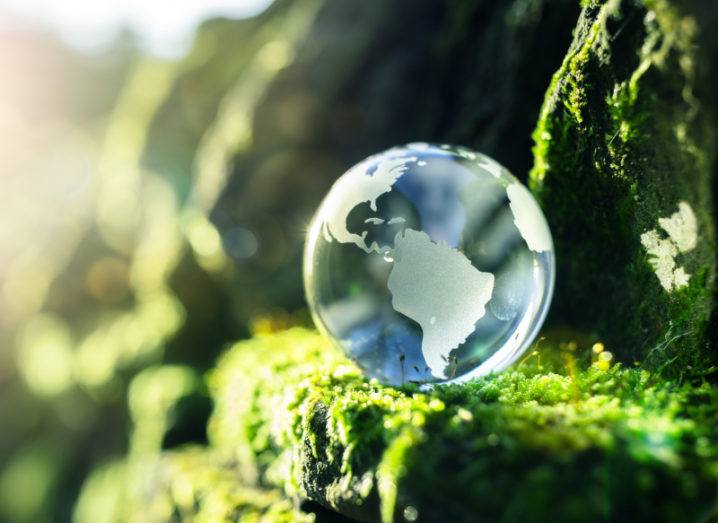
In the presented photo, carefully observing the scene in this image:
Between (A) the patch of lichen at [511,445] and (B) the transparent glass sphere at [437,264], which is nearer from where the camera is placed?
(A) the patch of lichen at [511,445]

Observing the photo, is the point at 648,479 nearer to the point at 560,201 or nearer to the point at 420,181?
the point at 420,181

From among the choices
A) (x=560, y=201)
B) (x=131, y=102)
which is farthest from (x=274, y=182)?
(x=131, y=102)

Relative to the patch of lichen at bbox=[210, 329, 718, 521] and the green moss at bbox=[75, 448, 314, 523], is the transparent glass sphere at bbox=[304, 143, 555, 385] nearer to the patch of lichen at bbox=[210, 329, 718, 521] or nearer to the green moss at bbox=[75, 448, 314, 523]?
the patch of lichen at bbox=[210, 329, 718, 521]

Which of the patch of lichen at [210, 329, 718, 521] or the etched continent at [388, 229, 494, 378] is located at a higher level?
the etched continent at [388, 229, 494, 378]

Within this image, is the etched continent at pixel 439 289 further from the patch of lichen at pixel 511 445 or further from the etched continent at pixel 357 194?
the patch of lichen at pixel 511 445

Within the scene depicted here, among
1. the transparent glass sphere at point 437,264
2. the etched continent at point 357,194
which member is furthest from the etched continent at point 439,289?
the etched continent at point 357,194

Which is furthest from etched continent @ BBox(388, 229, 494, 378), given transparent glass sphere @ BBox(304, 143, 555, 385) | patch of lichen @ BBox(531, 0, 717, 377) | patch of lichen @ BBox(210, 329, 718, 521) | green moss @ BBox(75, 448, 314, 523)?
green moss @ BBox(75, 448, 314, 523)

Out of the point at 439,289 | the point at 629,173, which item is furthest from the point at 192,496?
the point at 629,173
